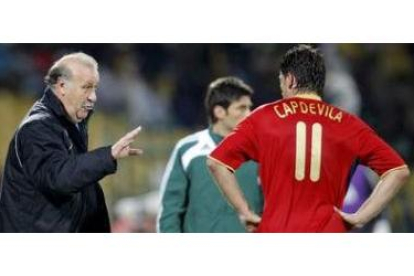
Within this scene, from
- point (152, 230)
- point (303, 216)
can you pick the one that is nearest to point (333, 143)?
point (303, 216)

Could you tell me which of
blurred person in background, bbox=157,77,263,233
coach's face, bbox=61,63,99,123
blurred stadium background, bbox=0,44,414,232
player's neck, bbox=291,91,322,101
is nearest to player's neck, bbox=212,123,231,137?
blurred person in background, bbox=157,77,263,233

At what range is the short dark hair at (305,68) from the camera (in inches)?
205

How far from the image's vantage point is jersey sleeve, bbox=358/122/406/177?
508cm

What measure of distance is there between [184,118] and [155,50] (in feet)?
3.23

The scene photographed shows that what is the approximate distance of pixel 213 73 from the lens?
1185cm

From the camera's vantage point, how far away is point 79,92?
564cm

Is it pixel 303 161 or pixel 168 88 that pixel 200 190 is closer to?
pixel 303 161

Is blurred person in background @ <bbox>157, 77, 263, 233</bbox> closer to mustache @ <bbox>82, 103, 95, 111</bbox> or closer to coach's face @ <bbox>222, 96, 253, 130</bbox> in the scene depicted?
coach's face @ <bbox>222, 96, 253, 130</bbox>

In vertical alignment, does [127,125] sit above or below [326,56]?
below

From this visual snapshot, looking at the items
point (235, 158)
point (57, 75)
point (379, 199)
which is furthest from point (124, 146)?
point (379, 199)

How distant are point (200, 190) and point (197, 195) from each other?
43mm

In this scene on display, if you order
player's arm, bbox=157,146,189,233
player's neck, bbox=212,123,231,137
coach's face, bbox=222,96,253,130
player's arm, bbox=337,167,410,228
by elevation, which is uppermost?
coach's face, bbox=222,96,253,130

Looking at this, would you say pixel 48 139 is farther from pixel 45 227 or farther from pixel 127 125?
pixel 127 125

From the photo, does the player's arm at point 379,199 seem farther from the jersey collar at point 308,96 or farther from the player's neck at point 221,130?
the player's neck at point 221,130
